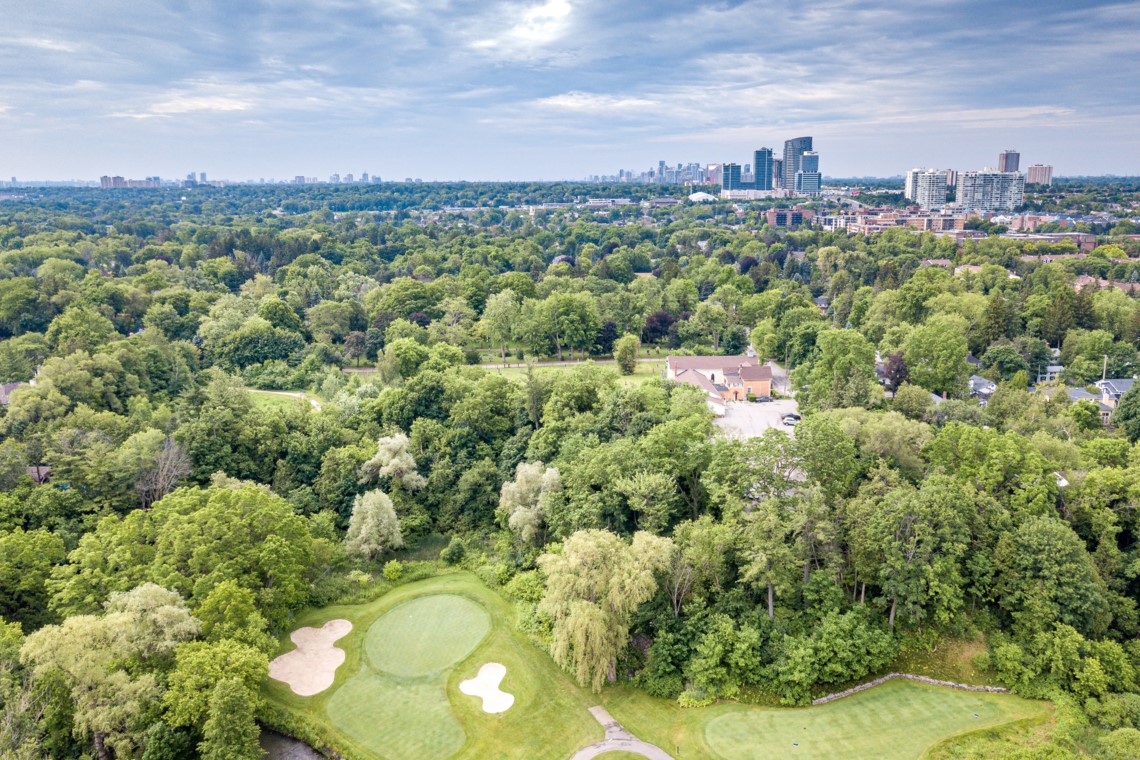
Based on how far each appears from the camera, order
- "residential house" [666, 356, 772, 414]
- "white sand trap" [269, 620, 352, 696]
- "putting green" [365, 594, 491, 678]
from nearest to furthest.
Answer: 1. "white sand trap" [269, 620, 352, 696]
2. "putting green" [365, 594, 491, 678]
3. "residential house" [666, 356, 772, 414]

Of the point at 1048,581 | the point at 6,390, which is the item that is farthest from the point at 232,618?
the point at 6,390

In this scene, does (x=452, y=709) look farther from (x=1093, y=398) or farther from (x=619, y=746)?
(x=1093, y=398)

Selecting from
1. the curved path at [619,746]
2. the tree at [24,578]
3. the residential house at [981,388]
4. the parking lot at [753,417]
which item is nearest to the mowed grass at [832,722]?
A: the curved path at [619,746]

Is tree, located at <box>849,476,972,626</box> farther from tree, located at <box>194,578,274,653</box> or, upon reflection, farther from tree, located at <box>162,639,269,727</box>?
tree, located at <box>194,578,274,653</box>

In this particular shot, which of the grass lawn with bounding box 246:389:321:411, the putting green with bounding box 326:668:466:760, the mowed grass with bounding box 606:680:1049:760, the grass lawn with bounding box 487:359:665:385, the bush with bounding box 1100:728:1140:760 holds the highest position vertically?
the grass lawn with bounding box 487:359:665:385

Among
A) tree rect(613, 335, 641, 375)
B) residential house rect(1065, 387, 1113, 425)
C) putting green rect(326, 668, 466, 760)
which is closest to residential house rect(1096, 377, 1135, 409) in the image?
residential house rect(1065, 387, 1113, 425)

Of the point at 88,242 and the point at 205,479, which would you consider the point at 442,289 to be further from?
the point at 88,242

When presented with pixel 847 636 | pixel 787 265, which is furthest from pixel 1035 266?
pixel 847 636
